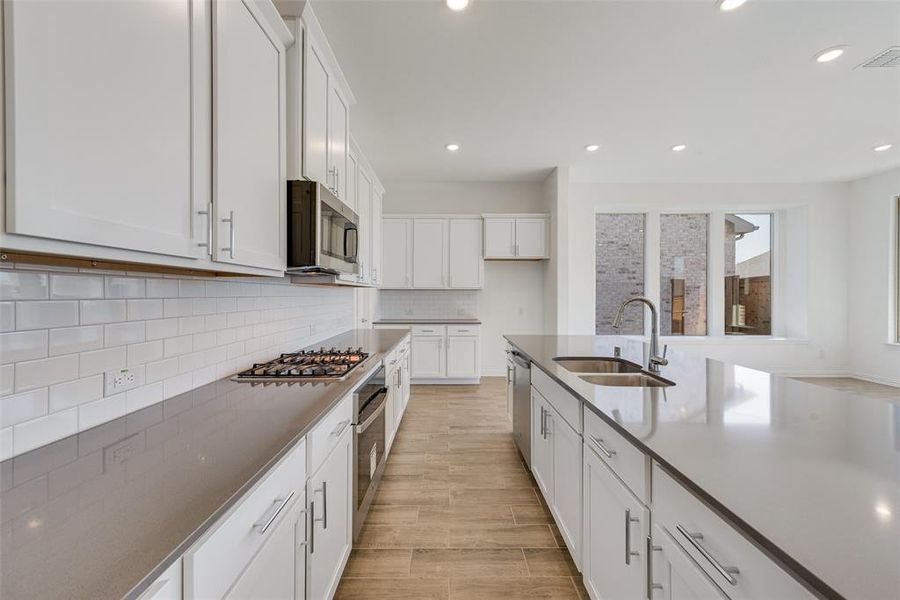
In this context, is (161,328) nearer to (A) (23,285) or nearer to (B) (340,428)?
(A) (23,285)

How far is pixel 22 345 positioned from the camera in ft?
2.91

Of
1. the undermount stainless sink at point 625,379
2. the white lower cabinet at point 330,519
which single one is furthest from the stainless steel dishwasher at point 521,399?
the white lower cabinet at point 330,519

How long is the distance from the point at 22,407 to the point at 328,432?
0.77 metres

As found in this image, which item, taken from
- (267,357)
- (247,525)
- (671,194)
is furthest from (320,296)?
(671,194)

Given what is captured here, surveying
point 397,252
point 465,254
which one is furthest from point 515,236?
point 397,252

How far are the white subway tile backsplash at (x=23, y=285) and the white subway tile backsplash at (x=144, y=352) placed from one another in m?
0.30

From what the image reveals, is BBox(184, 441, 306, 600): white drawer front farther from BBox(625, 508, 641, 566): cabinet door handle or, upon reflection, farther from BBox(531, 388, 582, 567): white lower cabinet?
BBox(531, 388, 582, 567): white lower cabinet

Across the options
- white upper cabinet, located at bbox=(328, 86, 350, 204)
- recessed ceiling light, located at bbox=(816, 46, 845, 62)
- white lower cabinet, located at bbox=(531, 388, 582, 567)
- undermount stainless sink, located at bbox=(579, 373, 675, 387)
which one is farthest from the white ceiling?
white lower cabinet, located at bbox=(531, 388, 582, 567)

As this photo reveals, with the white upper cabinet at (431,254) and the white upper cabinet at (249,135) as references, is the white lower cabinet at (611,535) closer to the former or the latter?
the white upper cabinet at (249,135)

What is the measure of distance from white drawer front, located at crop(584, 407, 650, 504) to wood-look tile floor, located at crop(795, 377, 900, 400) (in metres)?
5.04

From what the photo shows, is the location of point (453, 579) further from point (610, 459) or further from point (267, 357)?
point (267, 357)

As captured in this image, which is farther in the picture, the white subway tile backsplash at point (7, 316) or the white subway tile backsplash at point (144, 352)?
the white subway tile backsplash at point (144, 352)

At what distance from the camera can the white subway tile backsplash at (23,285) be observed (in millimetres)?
860

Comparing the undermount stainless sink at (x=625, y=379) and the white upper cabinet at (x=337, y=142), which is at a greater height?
the white upper cabinet at (x=337, y=142)
